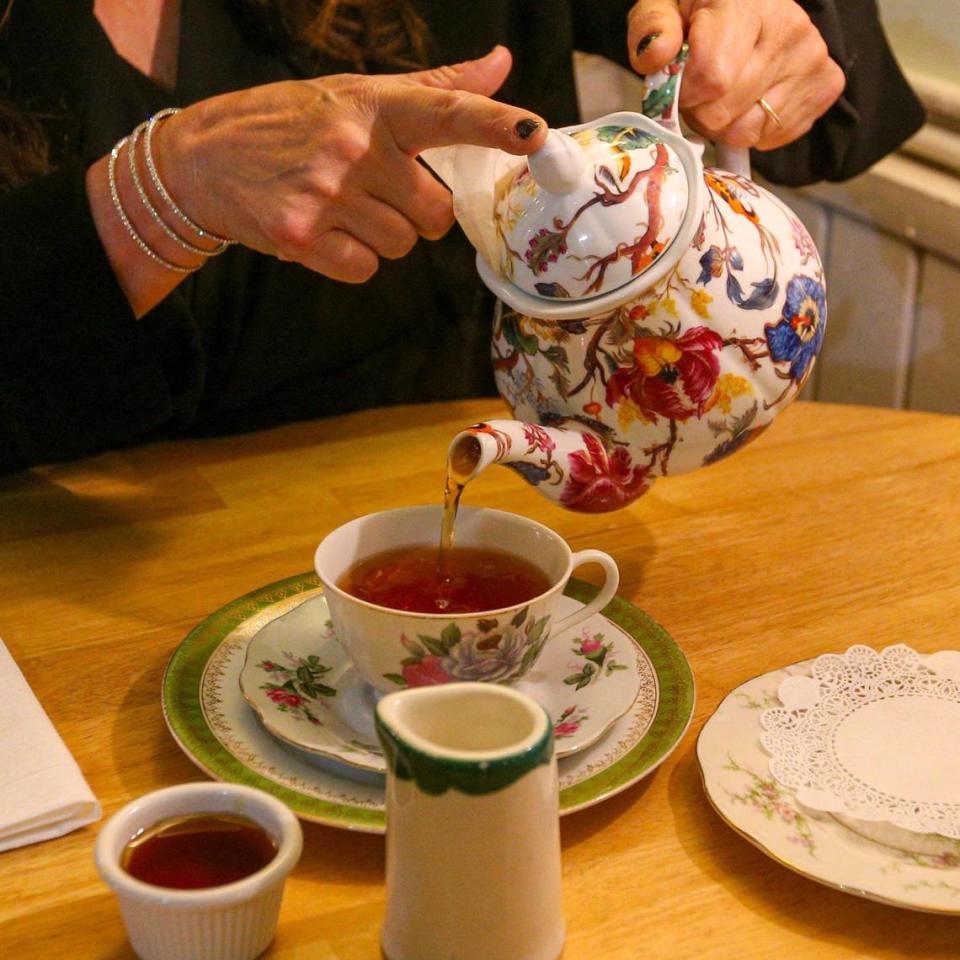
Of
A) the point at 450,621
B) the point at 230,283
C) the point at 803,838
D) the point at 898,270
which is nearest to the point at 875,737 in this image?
the point at 803,838

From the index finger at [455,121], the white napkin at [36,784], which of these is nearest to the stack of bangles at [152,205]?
the index finger at [455,121]

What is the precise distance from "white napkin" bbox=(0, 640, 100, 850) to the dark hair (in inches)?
24.6

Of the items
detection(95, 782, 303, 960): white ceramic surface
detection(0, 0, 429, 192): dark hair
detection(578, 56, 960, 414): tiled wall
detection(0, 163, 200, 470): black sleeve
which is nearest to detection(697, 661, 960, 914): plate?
detection(95, 782, 303, 960): white ceramic surface

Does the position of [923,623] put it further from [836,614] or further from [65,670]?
[65,670]

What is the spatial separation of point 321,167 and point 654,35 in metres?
0.27

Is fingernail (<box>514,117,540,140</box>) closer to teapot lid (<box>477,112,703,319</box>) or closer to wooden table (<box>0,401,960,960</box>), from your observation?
teapot lid (<box>477,112,703,319</box>)

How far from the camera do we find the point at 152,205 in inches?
37.7

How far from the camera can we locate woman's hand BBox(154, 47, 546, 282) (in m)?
0.87

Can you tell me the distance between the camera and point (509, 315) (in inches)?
34.0

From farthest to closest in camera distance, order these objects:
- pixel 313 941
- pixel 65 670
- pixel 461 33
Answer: pixel 461 33, pixel 65 670, pixel 313 941

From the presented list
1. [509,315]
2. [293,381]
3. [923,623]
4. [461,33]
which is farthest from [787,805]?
[461,33]

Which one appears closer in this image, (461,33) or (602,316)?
(602,316)

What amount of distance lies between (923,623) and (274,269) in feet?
2.58

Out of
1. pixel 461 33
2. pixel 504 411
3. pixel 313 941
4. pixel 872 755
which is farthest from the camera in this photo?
pixel 461 33
